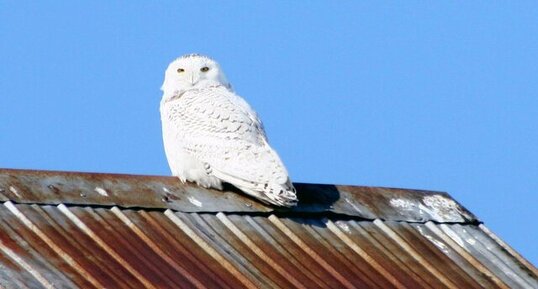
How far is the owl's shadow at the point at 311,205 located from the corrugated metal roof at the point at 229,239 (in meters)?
0.01

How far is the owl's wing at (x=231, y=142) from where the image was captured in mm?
12438

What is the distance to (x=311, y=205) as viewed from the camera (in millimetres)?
12773

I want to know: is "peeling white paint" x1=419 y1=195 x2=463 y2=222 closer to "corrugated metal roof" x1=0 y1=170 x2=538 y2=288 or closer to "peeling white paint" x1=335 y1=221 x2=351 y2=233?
"corrugated metal roof" x1=0 y1=170 x2=538 y2=288

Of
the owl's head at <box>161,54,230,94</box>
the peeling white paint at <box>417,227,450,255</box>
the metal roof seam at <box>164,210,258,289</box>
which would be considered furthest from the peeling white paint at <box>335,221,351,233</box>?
the owl's head at <box>161,54,230,94</box>

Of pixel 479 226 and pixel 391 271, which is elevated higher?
pixel 479 226

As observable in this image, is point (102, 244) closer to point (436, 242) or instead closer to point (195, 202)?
point (195, 202)

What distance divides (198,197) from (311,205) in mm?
987

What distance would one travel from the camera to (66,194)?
11211mm

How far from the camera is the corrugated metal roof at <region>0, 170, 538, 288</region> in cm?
1029

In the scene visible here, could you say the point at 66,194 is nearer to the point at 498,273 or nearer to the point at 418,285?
the point at 418,285

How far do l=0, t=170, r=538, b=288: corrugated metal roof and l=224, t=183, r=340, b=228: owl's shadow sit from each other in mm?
11

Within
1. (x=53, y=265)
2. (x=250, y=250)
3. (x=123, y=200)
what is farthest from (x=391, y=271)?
(x=53, y=265)

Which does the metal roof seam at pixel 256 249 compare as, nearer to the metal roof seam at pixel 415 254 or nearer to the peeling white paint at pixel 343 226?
the peeling white paint at pixel 343 226

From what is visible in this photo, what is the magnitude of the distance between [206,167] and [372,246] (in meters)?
1.41
